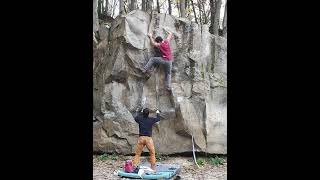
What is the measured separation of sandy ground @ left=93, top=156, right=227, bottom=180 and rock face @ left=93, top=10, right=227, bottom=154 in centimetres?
39

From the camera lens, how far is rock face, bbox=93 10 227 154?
12102 millimetres

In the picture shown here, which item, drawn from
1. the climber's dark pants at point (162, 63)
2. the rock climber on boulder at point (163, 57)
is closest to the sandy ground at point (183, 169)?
the climber's dark pants at point (162, 63)

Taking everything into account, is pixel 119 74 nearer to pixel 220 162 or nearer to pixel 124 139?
pixel 124 139

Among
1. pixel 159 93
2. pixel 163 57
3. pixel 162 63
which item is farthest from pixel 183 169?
pixel 163 57

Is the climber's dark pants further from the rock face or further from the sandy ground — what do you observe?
the sandy ground

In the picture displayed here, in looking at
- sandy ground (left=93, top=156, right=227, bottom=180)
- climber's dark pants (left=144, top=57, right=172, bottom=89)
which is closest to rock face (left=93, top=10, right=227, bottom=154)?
climber's dark pants (left=144, top=57, right=172, bottom=89)

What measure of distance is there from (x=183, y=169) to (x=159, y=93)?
2.58 m

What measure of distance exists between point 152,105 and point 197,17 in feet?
38.0

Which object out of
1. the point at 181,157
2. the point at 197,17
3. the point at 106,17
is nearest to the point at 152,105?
the point at 181,157

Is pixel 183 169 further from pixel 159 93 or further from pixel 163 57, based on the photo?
pixel 163 57

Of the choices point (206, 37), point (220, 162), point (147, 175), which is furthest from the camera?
point (206, 37)

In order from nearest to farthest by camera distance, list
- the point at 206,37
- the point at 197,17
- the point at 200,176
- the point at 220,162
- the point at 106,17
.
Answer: the point at 200,176, the point at 220,162, the point at 206,37, the point at 106,17, the point at 197,17

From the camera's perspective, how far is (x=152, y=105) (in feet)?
40.3

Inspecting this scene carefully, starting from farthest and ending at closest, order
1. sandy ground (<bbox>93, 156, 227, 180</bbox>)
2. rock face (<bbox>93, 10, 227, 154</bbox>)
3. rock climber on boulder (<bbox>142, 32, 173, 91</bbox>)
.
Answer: rock face (<bbox>93, 10, 227, 154</bbox>) < rock climber on boulder (<bbox>142, 32, 173, 91</bbox>) < sandy ground (<bbox>93, 156, 227, 180</bbox>)
